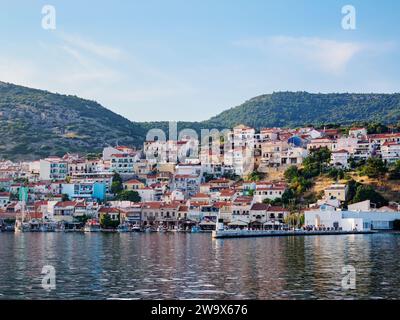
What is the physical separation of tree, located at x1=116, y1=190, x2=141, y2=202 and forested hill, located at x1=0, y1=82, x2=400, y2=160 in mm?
22255

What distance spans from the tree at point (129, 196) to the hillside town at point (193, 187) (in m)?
0.10

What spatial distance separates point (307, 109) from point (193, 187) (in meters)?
47.3

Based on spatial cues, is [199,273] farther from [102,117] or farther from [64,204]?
[102,117]

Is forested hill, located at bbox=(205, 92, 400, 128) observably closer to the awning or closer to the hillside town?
the hillside town

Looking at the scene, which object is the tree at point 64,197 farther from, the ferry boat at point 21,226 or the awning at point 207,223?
the awning at point 207,223

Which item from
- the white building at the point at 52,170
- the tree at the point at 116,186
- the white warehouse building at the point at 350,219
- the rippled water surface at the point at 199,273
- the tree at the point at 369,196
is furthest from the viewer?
the white building at the point at 52,170

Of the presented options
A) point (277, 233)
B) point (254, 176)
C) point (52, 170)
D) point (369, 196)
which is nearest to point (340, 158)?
point (254, 176)

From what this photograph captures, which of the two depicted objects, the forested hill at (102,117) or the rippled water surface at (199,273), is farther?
the forested hill at (102,117)

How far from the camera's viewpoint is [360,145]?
54031mm

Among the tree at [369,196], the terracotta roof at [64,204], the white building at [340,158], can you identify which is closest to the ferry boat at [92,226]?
the terracotta roof at [64,204]

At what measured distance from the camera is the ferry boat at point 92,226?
A: 141 feet
